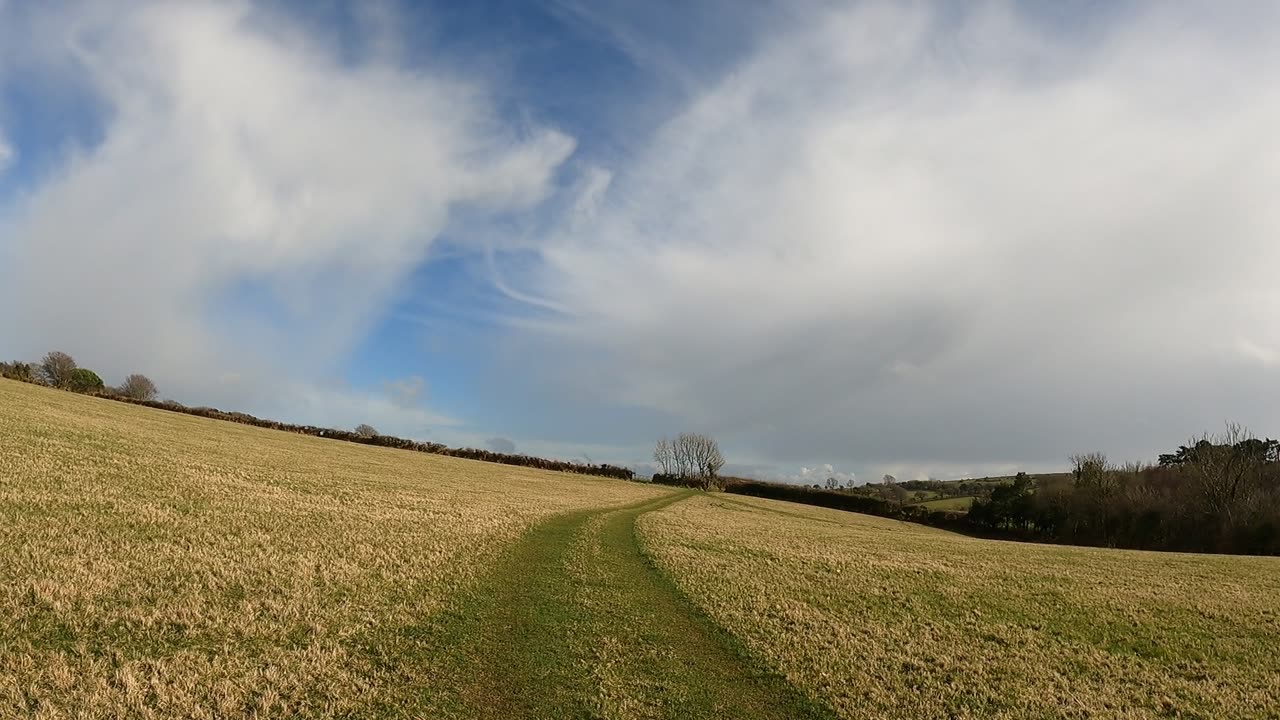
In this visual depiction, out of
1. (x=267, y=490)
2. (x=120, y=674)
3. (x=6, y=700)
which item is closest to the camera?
(x=6, y=700)

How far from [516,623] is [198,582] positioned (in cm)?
772

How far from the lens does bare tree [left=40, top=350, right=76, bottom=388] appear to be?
10474cm

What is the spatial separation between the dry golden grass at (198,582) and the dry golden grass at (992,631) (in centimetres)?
809

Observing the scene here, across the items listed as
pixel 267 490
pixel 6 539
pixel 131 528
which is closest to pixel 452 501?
pixel 267 490

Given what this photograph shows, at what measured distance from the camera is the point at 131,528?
17.9m

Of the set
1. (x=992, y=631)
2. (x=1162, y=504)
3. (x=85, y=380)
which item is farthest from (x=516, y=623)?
(x=85, y=380)

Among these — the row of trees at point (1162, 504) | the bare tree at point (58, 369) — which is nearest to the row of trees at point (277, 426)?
the bare tree at point (58, 369)

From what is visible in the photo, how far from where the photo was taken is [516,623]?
14398 mm

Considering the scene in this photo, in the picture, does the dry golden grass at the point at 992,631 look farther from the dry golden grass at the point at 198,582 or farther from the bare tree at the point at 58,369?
the bare tree at the point at 58,369

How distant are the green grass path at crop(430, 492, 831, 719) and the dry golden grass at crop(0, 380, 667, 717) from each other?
1.29 m

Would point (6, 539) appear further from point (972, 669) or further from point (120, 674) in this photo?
point (972, 669)

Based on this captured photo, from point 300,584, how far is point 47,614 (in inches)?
192

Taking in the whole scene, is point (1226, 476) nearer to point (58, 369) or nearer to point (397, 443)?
point (397, 443)

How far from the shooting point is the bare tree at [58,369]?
4124 inches
